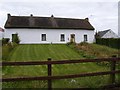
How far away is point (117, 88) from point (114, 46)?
25.4m

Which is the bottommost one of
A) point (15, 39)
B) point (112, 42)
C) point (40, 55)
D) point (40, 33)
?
point (40, 55)

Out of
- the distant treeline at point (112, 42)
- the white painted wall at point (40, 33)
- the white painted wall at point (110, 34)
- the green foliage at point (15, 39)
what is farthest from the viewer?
the white painted wall at point (110, 34)

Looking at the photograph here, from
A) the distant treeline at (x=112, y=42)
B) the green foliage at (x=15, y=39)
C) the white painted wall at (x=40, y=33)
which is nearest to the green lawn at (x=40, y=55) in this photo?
the distant treeline at (x=112, y=42)

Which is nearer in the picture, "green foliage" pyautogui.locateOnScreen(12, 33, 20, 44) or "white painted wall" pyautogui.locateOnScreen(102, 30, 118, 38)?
"green foliage" pyautogui.locateOnScreen(12, 33, 20, 44)

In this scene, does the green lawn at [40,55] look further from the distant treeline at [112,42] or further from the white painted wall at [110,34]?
the white painted wall at [110,34]

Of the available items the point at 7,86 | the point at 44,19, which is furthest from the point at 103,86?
the point at 44,19

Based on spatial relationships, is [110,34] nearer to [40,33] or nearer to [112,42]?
[40,33]

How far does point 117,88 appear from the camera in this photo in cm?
768

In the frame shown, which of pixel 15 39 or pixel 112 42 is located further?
pixel 15 39

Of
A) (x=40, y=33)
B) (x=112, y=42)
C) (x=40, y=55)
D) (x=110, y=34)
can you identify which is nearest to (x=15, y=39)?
A: (x=40, y=33)

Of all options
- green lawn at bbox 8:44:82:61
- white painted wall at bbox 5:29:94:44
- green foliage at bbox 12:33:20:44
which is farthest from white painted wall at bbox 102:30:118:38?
green lawn at bbox 8:44:82:61

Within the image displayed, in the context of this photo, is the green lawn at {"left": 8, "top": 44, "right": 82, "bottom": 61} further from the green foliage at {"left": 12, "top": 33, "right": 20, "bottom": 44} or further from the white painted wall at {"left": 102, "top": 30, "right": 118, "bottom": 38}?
the white painted wall at {"left": 102, "top": 30, "right": 118, "bottom": 38}

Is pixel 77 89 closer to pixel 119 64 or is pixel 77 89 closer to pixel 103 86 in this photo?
pixel 103 86

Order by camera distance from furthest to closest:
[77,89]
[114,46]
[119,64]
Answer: [114,46]
[119,64]
[77,89]
